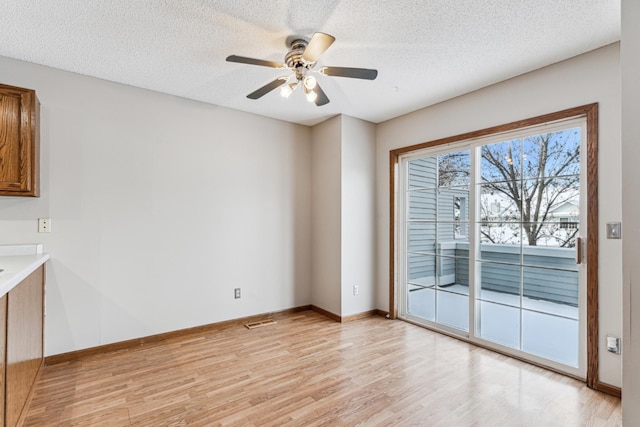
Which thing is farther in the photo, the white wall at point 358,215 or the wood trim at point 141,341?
the white wall at point 358,215

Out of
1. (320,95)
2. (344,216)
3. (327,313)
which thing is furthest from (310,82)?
(327,313)

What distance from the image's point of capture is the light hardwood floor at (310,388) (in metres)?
1.99

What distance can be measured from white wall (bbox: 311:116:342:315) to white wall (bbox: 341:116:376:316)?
0.07 m

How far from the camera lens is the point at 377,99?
338cm

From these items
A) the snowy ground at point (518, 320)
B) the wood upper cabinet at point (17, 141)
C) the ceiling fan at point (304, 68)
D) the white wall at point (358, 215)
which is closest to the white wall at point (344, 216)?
the white wall at point (358, 215)

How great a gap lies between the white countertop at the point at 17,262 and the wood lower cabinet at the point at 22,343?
0.11m

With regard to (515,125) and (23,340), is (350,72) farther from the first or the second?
(23,340)

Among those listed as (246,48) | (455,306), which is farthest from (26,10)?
(455,306)

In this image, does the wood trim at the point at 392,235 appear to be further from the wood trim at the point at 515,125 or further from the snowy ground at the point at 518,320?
the snowy ground at the point at 518,320

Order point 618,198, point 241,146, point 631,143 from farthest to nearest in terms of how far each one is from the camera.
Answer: point 241,146
point 618,198
point 631,143

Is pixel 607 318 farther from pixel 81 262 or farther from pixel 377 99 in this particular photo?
pixel 81 262

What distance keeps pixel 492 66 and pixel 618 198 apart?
1349 millimetres

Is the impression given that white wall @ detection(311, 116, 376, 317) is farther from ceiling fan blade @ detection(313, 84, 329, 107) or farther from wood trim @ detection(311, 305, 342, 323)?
ceiling fan blade @ detection(313, 84, 329, 107)

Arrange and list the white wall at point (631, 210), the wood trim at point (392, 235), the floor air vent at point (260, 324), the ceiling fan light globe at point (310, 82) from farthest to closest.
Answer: the wood trim at point (392, 235), the floor air vent at point (260, 324), the ceiling fan light globe at point (310, 82), the white wall at point (631, 210)
